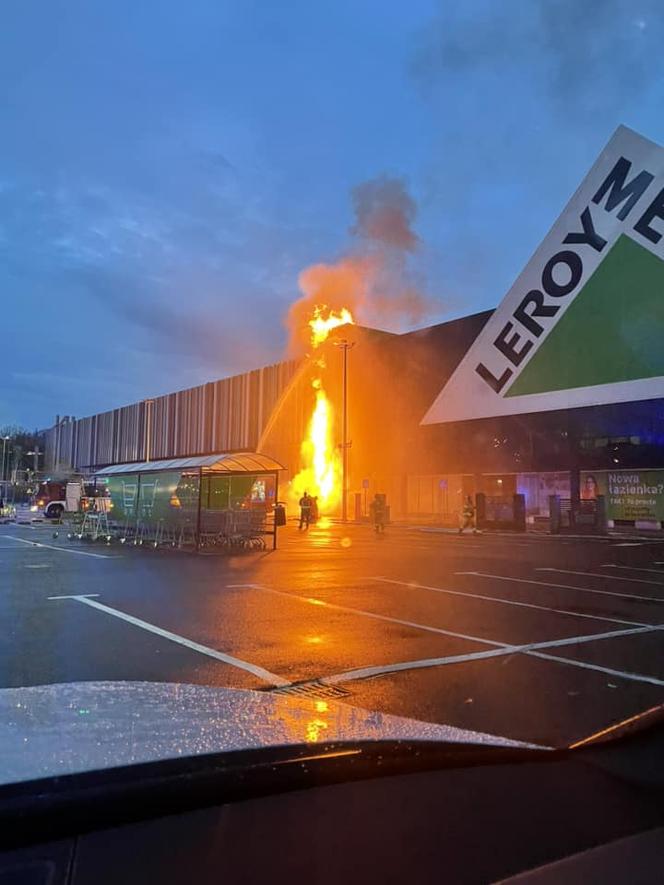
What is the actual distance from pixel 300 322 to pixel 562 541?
23823 millimetres

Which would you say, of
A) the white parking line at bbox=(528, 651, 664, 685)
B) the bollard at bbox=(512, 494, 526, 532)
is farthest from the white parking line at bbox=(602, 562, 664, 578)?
the bollard at bbox=(512, 494, 526, 532)

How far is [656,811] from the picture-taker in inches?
68.3

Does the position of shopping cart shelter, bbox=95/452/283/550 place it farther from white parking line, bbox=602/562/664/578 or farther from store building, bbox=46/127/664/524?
store building, bbox=46/127/664/524

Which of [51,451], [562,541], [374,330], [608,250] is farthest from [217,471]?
[51,451]

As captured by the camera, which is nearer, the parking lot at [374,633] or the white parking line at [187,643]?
the parking lot at [374,633]

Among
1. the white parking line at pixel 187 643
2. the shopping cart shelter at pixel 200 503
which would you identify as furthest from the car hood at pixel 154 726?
the shopping cart shelter at pixel 200 503

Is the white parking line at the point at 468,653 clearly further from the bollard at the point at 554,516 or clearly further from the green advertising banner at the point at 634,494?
the green advertising banner at the point at 634,494

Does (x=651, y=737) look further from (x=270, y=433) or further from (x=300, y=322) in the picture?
(x=270, y=433)

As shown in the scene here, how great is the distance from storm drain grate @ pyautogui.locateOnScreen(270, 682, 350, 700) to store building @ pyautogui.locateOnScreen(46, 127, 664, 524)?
23941 mm

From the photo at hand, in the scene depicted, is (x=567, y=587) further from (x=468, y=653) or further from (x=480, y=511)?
(x=480, y=511)

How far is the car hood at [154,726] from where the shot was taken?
182 cm

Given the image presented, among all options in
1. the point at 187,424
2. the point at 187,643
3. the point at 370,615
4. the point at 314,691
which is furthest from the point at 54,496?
the point at 314,691

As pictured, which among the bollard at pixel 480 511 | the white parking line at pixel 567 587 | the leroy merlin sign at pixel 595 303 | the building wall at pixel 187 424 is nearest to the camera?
the white parking line at pixel 567 587

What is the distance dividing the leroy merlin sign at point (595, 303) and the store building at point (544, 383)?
50 millimetres
